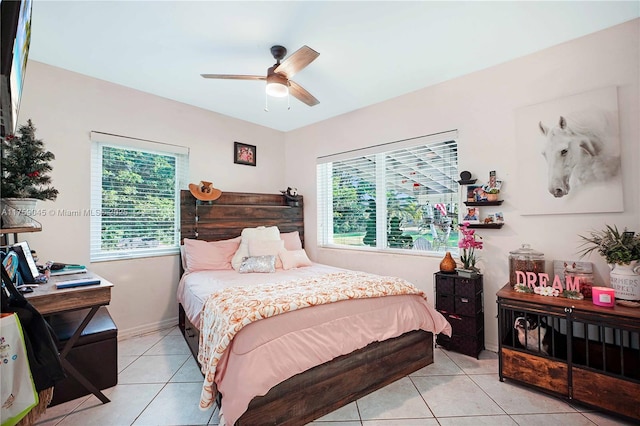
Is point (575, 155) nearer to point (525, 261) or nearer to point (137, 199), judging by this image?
point (525, 261)

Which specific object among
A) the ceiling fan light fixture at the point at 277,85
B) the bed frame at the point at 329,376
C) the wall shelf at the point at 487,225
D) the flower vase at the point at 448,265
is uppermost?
the ceiling fan light fixture at the point at 277,85

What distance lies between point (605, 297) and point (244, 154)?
13.1ft

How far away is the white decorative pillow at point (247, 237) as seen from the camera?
10.9ft

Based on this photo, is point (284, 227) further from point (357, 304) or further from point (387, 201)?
point (357, 304)

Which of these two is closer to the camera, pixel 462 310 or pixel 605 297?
pixel 605 297

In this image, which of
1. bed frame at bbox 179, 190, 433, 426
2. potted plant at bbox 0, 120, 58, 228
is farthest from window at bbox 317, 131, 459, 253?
potted plant at bbox 0, 120, 58, 228

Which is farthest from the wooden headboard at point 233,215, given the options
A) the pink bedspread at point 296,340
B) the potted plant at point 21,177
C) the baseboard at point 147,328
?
the pink bedspread at point 296,340

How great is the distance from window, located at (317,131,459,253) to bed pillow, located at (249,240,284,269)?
0.99 metres

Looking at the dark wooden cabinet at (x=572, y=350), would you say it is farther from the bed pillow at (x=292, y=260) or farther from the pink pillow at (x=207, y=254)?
the pink pillow at (x=207, y=254)

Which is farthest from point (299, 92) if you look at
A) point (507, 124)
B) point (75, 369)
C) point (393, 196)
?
point (75, 369)

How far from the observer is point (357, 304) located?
210 centimetres

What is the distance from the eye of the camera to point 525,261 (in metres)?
2.40

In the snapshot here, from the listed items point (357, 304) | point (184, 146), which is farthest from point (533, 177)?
point (184, 146)

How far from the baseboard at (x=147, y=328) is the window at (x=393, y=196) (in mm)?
2173
